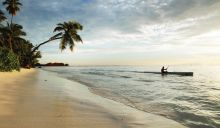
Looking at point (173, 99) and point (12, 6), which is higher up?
point (12, 6)

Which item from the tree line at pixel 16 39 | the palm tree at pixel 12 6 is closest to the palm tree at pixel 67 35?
the tree line at pixel 16 39

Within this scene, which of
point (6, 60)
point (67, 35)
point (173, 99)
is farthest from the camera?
point (67, 35)

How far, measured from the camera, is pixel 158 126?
624 centimetres

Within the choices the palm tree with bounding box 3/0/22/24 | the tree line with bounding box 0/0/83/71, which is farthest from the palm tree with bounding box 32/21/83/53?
the palm tree with bounding box 3/0/22/24

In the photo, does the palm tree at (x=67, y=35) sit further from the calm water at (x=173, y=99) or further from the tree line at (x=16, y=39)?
the calm water at (x=173, y=99)

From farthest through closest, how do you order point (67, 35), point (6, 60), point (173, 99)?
point (67, 35)
point (6, 60)
point (173, 99)

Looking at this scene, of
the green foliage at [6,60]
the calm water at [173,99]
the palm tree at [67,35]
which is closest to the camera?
the calm water at [173,99]

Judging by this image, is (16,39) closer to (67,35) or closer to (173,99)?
(67,35)

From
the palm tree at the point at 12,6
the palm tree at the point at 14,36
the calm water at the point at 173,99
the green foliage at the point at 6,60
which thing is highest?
the palm tree at the point at 12,6

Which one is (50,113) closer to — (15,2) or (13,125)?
(13,125)

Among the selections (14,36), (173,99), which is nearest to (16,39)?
(14,36)

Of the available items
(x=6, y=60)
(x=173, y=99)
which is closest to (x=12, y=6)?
(x=6, y=60)

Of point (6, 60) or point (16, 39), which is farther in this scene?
point (16, 39)

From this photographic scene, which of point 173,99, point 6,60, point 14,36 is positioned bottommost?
point 173,99
